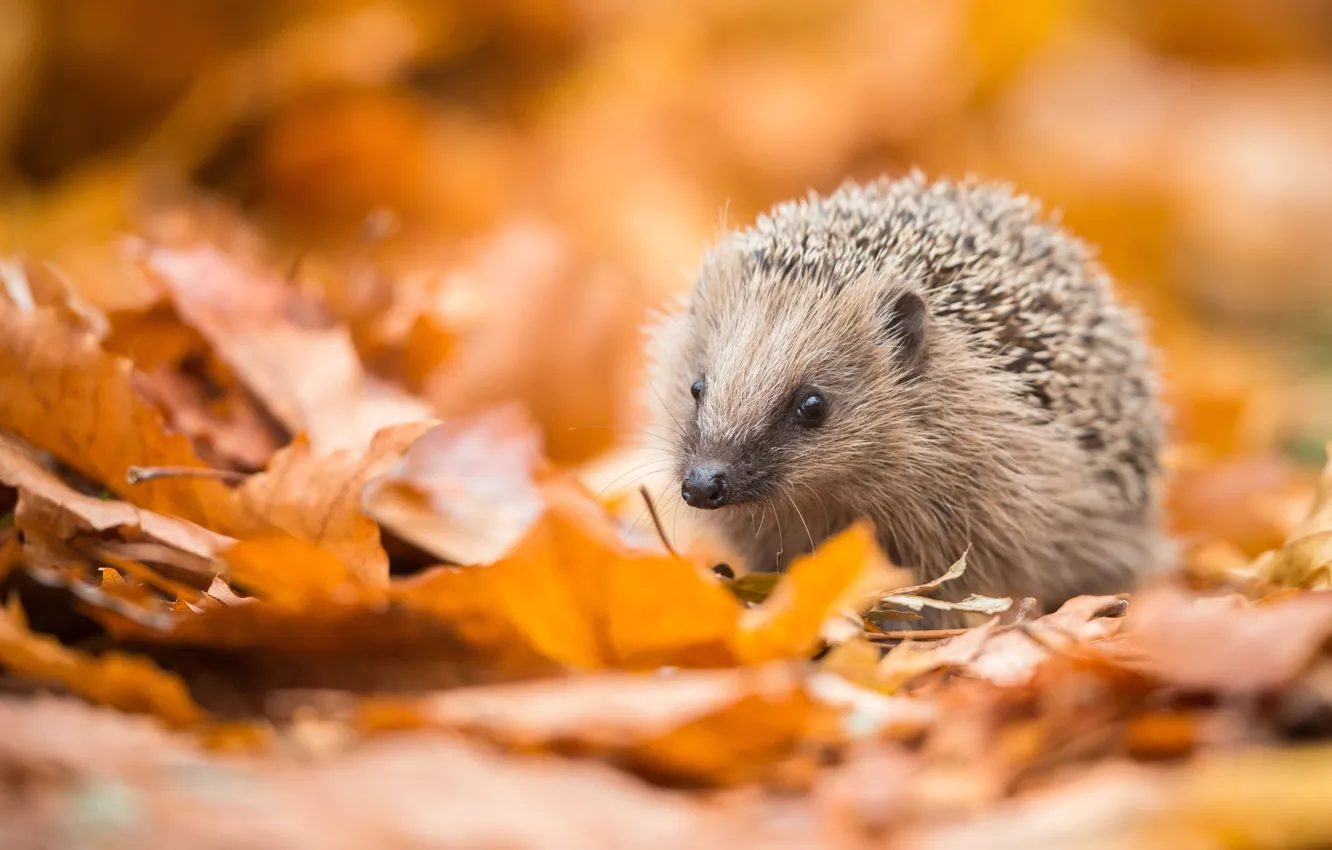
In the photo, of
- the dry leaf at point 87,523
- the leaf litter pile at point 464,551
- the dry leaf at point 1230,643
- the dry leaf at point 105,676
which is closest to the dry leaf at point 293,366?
the leaf litter pile at point 464,551

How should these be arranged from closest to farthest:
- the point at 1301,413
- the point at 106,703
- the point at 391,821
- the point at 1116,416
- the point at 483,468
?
1. the point at 391,821
2. the point at 106,703
3. the point at 483,468
4. the point at 1116,416
5. the point at 1301,413

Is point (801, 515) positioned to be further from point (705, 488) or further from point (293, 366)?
point (293, 366)

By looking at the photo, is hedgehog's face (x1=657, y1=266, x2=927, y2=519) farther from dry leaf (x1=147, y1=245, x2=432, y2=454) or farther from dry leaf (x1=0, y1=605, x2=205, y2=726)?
dry leaf (x1=0, y1=605, x2=205, y2=726)

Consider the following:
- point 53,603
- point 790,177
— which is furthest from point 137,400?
point 790,177

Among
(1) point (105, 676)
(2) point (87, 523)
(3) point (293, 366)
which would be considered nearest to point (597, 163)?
(3) point (293, 366)

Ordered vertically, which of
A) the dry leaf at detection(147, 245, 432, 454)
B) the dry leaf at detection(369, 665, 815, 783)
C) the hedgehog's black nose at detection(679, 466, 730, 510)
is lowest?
the dry leaf at detection(369, 665, 815, 783)

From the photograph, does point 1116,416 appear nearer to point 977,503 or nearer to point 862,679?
point 977,503

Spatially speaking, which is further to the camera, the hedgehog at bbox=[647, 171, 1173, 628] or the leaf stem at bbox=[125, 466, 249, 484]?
the hedgehog at bbox=[647, 171, 1173, 628]

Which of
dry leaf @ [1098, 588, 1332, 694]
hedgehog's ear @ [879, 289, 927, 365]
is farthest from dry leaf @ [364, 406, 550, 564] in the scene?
dry leaf @ [1098, 588, 1332, 694]
